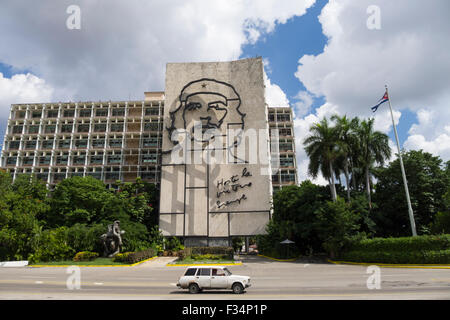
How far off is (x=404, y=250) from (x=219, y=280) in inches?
855

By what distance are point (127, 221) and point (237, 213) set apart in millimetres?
19150

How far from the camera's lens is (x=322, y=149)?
39.4m

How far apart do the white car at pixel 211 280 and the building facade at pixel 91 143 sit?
57016 millimetres

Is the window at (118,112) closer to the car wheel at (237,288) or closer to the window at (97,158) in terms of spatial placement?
the window at (97,158)

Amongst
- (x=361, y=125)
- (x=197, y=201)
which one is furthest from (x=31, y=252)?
(x=361, y=125)

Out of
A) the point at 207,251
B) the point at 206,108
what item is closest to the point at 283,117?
the point at 206,108

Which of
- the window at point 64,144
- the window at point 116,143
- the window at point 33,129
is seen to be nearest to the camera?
the window at point 64,144

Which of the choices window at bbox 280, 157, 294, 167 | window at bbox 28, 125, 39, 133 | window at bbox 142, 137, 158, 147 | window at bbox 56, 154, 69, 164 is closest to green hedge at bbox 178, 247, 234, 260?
window at bbox 142, 137, 158, 147

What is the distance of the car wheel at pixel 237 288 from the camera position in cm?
1502

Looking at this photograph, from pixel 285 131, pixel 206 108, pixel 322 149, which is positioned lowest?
pixel 322 149

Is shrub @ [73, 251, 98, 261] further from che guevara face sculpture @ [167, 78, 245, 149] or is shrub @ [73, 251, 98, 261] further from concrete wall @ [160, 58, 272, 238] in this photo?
che guevara face sculpture @ [167, 78, 245, 149]

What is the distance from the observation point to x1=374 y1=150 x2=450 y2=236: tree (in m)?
36.9

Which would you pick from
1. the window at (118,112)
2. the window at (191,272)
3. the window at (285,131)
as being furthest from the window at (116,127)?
the window at (191,272)

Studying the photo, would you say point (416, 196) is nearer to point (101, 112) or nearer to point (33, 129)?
point (101, 112)
